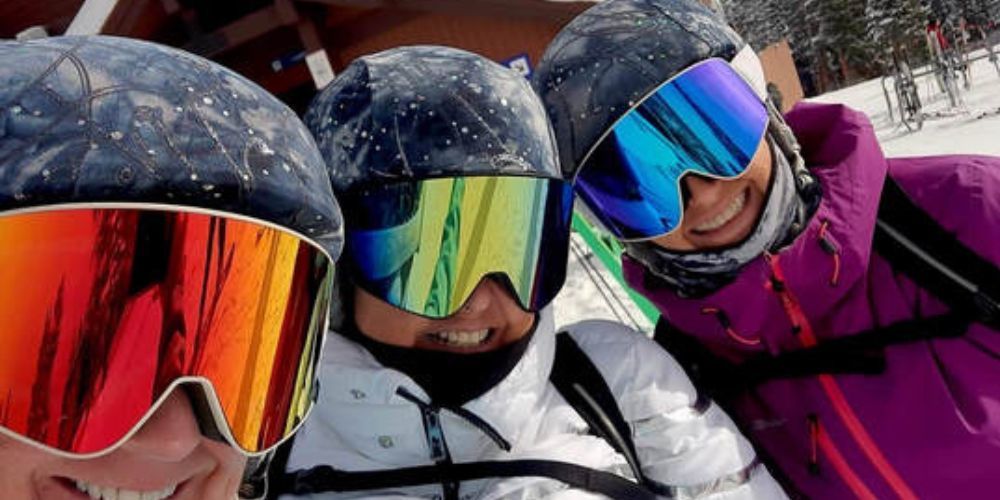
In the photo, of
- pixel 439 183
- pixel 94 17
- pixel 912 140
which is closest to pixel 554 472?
pixel 439 183

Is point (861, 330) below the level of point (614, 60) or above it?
below

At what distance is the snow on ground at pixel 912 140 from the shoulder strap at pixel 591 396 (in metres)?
3.18

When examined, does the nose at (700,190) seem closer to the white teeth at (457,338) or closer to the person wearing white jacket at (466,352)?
the person wearing white jacket at (466,352)

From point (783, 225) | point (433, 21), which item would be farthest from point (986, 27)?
point (783, 225)

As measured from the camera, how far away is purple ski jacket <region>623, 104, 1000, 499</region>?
1.75 metres

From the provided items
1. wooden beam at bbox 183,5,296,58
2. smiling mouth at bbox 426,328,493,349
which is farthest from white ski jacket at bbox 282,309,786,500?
wooden beam at bbox 183,5,296,58

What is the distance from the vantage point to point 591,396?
1701 mm

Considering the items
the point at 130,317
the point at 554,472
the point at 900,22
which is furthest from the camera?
the point at 900,22

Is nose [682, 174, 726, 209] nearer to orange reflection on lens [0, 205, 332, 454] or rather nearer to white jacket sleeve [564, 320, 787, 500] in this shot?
white jacket sleeve [564, 320, 787, 500]

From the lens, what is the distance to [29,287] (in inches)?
36.3

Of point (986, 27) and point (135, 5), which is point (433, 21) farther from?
point (986, 27)

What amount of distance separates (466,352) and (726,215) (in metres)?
0.68

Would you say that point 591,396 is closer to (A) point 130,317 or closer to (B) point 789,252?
(B) point 789,252

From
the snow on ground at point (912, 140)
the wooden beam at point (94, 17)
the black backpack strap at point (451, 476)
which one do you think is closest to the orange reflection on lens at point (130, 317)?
the black backpack strap at point (451, 476)
